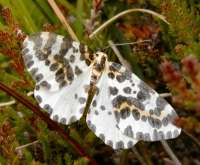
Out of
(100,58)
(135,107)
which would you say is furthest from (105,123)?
(100,58)

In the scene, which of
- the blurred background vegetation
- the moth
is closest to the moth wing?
the moth

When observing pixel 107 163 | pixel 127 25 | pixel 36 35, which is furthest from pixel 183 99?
pixel 127 25

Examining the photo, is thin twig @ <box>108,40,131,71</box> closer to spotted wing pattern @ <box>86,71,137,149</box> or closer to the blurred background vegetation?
the blurred background vegetation

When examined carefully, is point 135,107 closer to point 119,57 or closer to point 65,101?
point 65,101

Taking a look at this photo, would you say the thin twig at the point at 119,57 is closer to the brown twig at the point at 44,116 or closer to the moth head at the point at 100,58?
the moth head at the point at 100,58

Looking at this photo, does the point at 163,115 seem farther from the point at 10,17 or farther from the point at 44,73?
the point at 10,17

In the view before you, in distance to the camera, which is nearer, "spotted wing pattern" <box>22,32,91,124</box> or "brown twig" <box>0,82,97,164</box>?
"brown twig" <box>0,82,97,164</box>

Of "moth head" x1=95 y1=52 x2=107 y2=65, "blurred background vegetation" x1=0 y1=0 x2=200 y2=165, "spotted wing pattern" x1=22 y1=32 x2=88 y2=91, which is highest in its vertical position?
"spotted wing pattern" x1=22 y1=32 x2=88 y2=91
